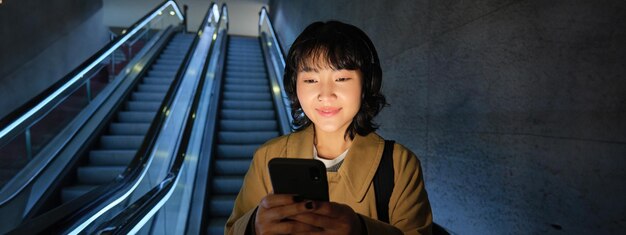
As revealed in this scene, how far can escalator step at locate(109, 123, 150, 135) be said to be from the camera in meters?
5.56

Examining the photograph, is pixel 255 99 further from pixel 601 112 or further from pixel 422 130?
pixel 601 112

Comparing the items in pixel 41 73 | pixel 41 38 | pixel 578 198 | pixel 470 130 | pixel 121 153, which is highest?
pixel 41 38

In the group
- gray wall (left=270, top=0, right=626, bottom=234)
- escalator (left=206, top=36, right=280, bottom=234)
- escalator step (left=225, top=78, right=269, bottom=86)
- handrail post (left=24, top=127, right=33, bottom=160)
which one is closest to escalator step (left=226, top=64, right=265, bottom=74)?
escalator (left=206, top=36, right=280, bottom=234)

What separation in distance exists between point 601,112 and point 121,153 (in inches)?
193

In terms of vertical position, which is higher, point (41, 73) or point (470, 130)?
point (41, 73)

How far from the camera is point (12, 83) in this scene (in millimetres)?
5793

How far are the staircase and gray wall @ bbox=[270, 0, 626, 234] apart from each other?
3.46 meters

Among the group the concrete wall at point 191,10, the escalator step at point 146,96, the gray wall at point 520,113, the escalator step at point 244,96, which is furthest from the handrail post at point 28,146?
the concrete wall at point 191,10

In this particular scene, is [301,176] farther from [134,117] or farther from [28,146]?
[134,117]

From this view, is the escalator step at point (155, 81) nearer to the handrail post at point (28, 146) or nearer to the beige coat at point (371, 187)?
the handrail post at point (28, 146)

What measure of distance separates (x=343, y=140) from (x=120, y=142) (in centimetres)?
482

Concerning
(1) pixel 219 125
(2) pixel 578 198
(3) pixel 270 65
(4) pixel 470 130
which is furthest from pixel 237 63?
(2) pixel 578 198

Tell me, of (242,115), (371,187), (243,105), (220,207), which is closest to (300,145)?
(371,187)

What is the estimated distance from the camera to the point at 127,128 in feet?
18.4
